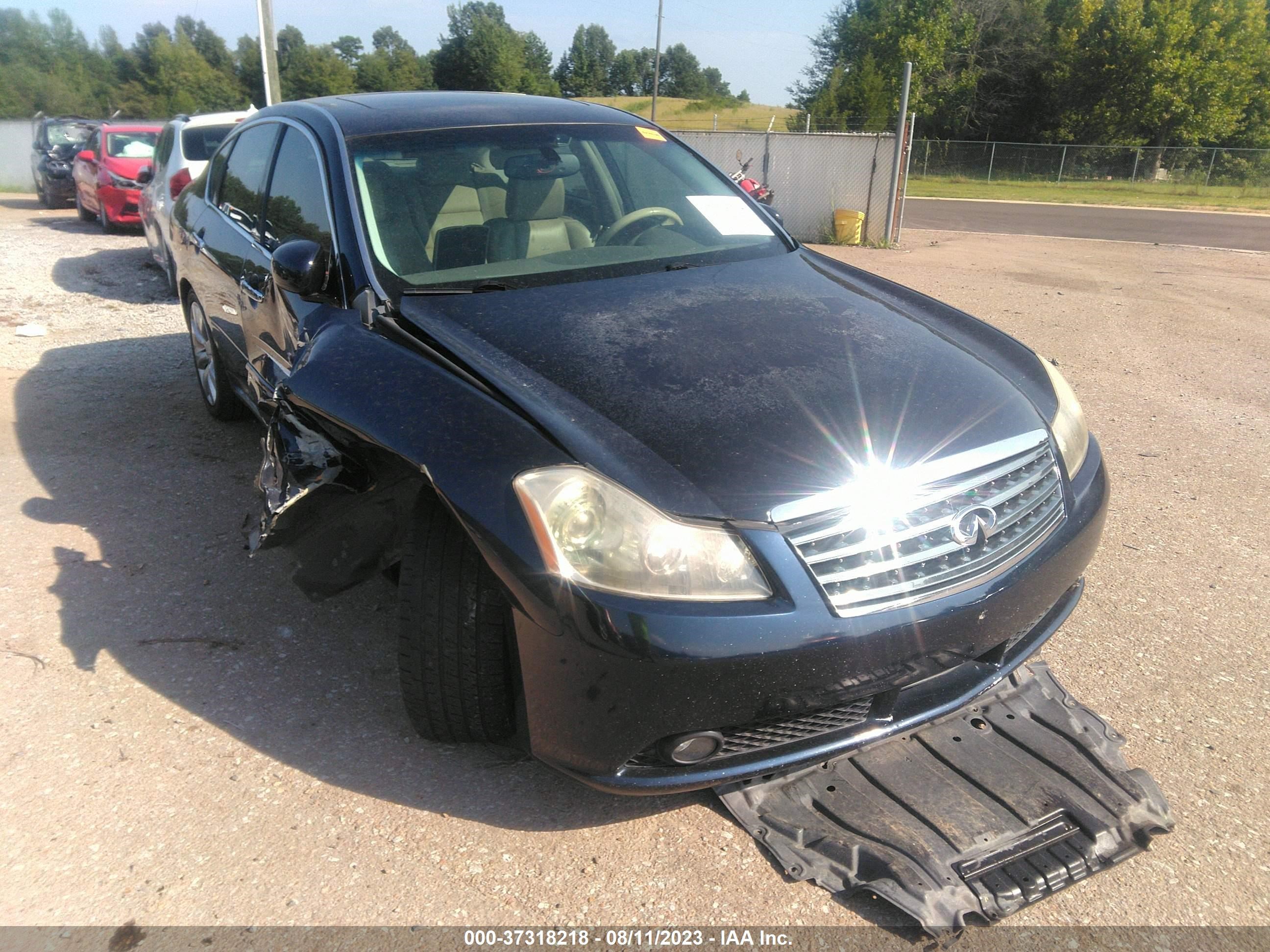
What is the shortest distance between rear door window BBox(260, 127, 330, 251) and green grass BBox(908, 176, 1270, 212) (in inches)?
1142

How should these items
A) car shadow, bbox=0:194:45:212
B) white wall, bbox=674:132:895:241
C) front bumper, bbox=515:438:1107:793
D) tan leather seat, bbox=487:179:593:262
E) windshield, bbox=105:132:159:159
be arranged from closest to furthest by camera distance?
1. front bumper, bbox=515:438:1107:793
2. tan leather seat, bbox=487:179:593:262
3. windshield, bbox=105:132:159:159
4. white wall, bbox=674:132:895:241
5. car shadow, bbox=0:194:45:212

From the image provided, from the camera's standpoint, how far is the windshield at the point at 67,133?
18.6 meters

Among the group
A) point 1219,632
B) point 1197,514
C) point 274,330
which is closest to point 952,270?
point 1197,514

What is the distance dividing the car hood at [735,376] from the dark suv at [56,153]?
17.5 metres

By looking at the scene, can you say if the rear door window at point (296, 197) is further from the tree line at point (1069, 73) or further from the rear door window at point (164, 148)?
the tree line at point (1069, 73)

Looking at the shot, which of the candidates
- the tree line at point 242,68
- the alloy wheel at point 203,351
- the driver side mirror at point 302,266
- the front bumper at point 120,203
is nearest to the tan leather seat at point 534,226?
the driver side mirror at point 302,266

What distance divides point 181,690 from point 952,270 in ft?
36.4

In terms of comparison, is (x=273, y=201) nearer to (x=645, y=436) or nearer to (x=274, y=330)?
(x=274, y=330)

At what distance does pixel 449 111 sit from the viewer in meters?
3.72

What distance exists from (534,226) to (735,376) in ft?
3.96

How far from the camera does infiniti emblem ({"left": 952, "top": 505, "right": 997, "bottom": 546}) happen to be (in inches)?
89.9

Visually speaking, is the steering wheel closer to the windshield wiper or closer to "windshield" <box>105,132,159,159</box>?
the windshield wiper

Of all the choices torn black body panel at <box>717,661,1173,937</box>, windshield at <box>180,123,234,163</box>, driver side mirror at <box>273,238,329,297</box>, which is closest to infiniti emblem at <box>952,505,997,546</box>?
torn black body panel at <box>717,661,1173,937</box>

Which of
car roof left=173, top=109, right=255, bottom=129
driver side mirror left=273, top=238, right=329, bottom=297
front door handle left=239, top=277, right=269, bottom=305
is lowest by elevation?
front door handle left=239, top=277, right=269, bottom=305
